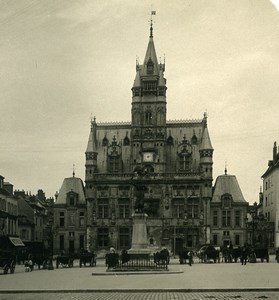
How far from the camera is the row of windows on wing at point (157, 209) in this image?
83.6 metres

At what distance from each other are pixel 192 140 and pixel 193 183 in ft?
23.4

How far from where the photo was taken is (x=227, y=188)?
8788cm

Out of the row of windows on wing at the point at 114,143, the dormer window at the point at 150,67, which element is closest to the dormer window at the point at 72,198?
the row of windows on wing at the point at 114,143

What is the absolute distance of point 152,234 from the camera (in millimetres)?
82938

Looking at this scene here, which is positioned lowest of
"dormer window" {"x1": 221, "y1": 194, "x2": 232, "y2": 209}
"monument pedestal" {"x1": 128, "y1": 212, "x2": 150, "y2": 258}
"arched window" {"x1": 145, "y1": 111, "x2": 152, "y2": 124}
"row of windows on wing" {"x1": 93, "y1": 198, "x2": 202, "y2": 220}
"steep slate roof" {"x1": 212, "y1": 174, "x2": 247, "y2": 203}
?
"monument pedestal" {"x1": 128, "y1": 212, "x2": 150, "y2": 258}

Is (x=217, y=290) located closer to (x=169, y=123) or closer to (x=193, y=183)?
(x=193, y=183)

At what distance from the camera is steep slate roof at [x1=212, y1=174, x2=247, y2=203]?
87.1m

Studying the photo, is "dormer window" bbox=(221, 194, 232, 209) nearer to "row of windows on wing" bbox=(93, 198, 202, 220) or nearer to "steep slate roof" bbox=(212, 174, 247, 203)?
"steep slate roof" bbox=(212, 174, 247, 203)

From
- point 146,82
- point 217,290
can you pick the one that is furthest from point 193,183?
point 217,290

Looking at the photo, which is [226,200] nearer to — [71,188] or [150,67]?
[150,67]

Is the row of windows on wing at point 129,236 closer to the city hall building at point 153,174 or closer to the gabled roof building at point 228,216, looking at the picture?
the city hall building at point 153,174

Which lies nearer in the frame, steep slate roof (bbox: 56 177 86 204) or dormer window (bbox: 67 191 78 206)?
dormer window (bbox: 67 191 78 206)

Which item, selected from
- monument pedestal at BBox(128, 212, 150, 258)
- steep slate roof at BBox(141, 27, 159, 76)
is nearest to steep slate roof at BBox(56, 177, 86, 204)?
steep slate roof at BBox(141, 27, 159, 76)

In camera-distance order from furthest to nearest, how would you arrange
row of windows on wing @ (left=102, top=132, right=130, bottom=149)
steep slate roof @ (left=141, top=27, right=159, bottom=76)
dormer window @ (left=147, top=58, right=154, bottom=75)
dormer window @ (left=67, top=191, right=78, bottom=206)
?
1. dormer window @ (left=67, top=191, right=78, bottom=206)
2. row of windows on wing @ (left=102, top=132, right=130, bottom=149)
3. steep slate roof @ (left=141, top=27, right=159, bottom=76)
4. dormer window @ (left=147, top=58, right=154, bottom=75)
